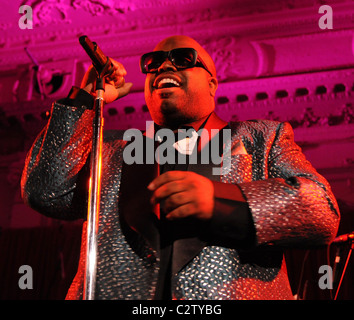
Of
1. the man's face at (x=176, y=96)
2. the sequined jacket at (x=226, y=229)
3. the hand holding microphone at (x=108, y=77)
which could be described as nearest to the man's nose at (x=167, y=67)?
the man's face at (x=176, y=96)

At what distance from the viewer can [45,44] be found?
660cm

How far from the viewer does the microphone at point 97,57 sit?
126 centimetres

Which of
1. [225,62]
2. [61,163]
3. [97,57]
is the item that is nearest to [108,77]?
[97,57]

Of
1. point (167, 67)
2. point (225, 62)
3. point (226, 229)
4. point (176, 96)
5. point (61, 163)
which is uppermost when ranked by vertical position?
point (225, 62)

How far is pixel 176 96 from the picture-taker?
147 centimetres

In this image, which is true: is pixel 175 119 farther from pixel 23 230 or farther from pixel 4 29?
pixel 4 29

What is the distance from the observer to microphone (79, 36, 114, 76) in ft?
4.12

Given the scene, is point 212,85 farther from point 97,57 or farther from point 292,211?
point 292,211

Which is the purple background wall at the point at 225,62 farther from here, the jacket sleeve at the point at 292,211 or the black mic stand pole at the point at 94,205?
the black mic stand pole at the point at 94,205

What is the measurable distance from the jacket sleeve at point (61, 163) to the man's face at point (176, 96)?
0.23 m

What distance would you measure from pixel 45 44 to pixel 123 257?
5980 millimetres

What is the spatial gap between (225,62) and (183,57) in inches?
179

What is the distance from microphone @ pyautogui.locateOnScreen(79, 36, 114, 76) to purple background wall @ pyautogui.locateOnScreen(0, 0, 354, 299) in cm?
414
